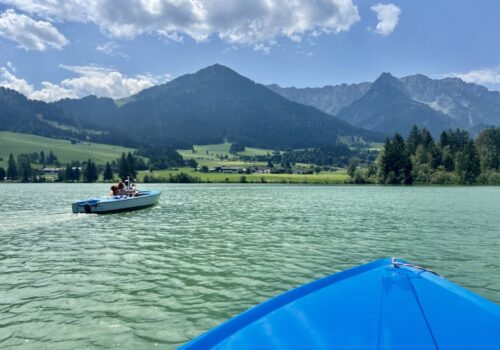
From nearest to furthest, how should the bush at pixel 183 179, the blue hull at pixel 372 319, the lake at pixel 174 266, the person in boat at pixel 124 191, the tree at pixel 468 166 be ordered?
the blue hull at pixel 372 319 → the lake at pixel 174 266 → the person in boat at pixel 124 191 → the tree at pixel 468 166 → the bush at pixel 183 179

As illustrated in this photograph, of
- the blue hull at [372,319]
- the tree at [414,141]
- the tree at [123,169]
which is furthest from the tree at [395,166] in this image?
the blue hull at [372,319]

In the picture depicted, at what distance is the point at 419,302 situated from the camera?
23.1 ft

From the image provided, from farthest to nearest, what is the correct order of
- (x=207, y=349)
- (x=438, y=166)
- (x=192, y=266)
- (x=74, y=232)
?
1. (x=438, y=166)
2. (x=74, y=232)
3. (x=192, y=266)
4. (x=207, y=349)

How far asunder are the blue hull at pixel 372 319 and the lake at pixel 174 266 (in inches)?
163

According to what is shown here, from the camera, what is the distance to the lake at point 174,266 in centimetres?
1160

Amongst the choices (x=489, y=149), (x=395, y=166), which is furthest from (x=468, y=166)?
(x=489, y=149)

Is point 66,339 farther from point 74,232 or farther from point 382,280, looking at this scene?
point 74,232

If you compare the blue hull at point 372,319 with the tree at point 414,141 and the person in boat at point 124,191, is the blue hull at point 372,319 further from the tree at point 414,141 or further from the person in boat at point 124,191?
the tree at point 414,141

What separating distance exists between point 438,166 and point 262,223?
482 ft

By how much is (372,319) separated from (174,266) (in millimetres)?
14032

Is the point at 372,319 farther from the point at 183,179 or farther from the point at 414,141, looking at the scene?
the point at 183,179

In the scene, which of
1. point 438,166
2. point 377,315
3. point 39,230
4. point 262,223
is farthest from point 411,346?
point 438,166

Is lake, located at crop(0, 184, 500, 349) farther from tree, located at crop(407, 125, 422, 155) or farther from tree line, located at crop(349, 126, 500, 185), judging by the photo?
tree, located at crop(407, 125, 422, 155)

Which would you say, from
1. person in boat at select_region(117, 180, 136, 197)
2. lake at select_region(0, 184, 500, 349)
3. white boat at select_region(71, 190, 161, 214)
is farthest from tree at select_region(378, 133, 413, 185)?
person in boat at select_region(117, 180, 136, 197)
